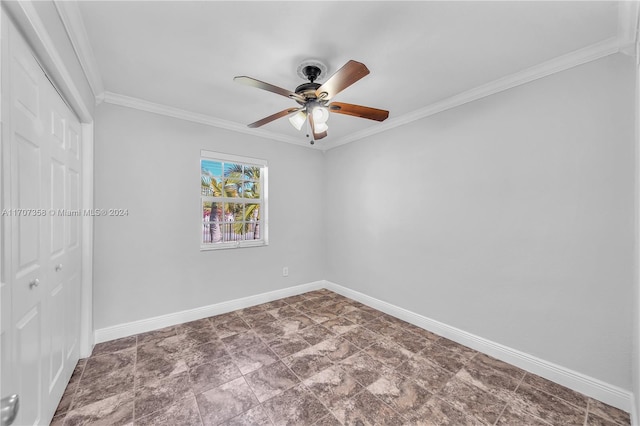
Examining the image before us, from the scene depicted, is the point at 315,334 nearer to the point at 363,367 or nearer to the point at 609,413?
the point at 363,367

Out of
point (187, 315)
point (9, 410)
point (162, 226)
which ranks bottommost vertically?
point (187, 315)

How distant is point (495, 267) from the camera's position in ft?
7.61

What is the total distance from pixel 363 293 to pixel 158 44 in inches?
137

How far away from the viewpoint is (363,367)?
7.04 feet

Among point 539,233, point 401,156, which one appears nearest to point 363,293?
point 401,156

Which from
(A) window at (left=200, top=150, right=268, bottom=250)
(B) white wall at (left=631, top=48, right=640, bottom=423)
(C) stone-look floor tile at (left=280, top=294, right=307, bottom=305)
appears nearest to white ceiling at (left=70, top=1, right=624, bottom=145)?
(B) white wall at (left=631, top=48, right=640, bottom=423)

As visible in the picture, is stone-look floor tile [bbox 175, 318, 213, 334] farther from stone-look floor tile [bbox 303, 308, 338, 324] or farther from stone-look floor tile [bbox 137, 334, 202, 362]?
stone-look floor tile [bbox 303, 308, 338, 324]

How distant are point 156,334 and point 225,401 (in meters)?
1.42

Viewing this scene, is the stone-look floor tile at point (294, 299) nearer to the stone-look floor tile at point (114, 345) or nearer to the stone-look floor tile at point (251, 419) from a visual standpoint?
the stone-look floor tile at point (114, 345)

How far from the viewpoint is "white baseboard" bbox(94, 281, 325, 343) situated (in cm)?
255

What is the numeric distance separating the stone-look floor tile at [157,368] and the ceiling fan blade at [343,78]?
2.48m

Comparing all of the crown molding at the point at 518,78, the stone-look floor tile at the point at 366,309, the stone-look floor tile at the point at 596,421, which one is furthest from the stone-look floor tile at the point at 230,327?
the crown molding at the point at 518,78

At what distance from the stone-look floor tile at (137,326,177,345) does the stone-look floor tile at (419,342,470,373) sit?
2.59 meters

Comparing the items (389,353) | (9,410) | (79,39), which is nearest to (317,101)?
(79,39)
